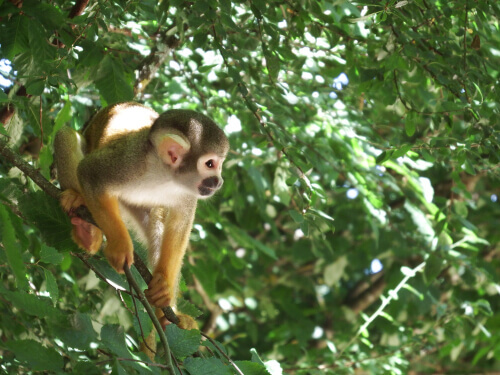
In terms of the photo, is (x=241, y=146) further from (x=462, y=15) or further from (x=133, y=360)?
(x=133, y=360)

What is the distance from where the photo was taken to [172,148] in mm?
3035

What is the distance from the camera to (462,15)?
2945 millimetres

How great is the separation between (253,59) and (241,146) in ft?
2.03

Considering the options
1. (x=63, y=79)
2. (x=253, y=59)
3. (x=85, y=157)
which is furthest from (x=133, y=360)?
(x=253, y=59)

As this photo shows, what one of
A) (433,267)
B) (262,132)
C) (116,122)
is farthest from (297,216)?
(433,267)

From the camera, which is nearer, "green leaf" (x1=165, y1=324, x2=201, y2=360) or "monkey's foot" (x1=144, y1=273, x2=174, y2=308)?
"green leaf" (x1=165, y1=324, x2=201, y2=360)

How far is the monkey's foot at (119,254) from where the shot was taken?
2.60 metres

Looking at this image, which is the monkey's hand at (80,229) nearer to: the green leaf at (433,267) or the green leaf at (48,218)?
the green leaf at (48,218)

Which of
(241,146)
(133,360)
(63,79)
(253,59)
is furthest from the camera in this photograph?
(241,146)

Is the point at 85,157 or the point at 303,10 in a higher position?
the point at 303,10

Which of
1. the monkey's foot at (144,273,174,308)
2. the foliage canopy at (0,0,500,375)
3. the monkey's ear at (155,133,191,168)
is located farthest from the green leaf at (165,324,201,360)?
the monkey's ear at (155,133,191,168)

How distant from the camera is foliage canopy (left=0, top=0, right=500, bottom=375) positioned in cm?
238

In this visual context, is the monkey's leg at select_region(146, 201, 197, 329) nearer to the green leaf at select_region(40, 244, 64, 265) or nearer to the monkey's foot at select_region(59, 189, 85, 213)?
the monkey's foot at select_region(59, 189, 85, 213)

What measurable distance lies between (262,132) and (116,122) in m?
0.82
